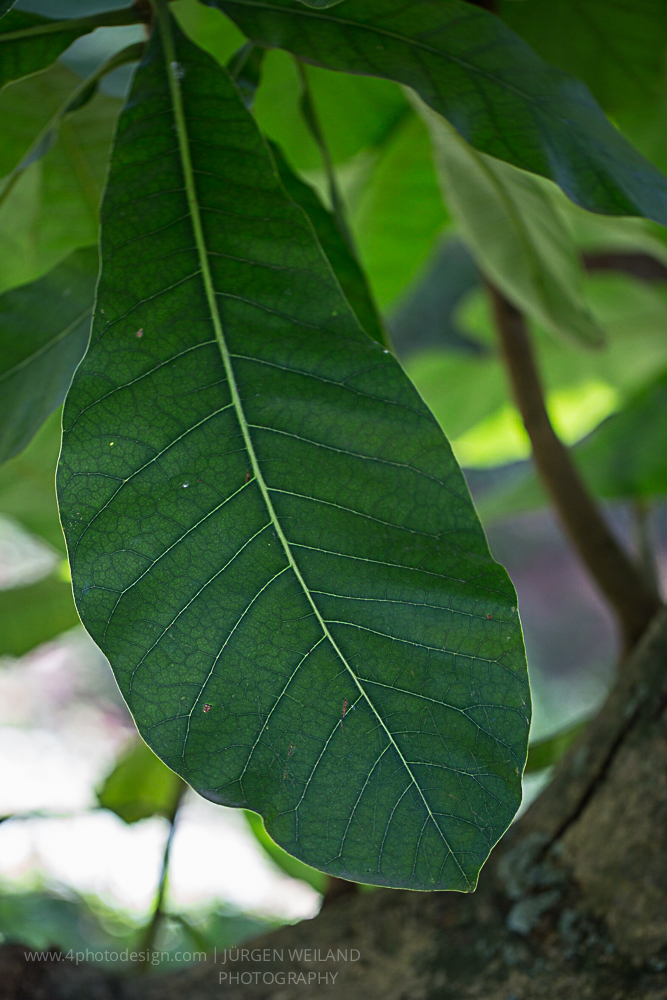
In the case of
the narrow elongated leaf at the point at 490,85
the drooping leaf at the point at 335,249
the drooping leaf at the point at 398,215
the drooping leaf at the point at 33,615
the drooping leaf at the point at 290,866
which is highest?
the narrow elongated leaf at the point at 490,85

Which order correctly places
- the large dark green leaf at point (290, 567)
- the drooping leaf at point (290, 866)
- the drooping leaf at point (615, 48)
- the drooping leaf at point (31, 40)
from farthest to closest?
the drooping leaf at point (290, 866) → the drooping leaf at point (615, 48) → the drooping leaf at point (31, 40) → the large dark green leaf at point (290, 567)

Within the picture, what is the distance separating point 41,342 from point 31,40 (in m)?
0.18

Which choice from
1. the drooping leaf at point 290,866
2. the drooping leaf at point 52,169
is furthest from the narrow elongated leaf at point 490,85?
the drooping leaf at point 290,866

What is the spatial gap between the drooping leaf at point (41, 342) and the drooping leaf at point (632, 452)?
0.59 m

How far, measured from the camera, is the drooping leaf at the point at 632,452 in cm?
82

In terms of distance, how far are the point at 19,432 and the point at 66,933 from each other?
2.30 meters

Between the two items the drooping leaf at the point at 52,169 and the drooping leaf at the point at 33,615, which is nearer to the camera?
the drooping leaf at the point at 52,169

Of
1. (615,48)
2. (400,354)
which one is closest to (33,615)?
(615,48)

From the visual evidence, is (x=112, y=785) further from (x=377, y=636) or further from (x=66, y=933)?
(x=66, y=933)

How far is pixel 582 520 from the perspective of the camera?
776 mm

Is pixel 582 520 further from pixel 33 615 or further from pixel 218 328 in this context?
pixel 33 615

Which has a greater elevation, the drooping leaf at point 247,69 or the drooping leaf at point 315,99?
the drooping leaf at point 247,69

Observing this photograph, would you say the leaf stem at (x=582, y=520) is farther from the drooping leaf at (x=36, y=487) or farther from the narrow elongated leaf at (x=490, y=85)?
the drooping leaf at (x=36, y=487)

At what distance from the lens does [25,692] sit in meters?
3.58
